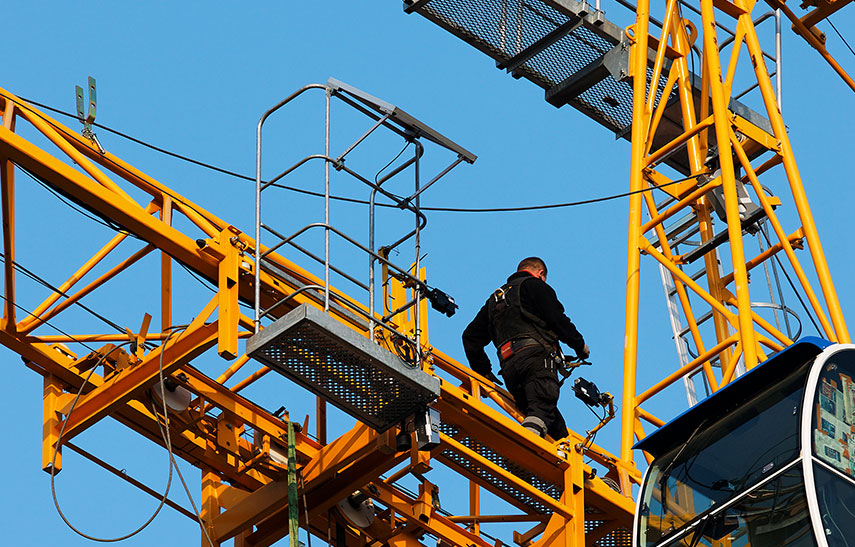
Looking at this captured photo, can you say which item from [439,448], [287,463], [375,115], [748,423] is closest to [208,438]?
[287,463]

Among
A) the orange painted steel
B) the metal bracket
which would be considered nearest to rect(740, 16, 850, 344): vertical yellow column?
the orange painted steel

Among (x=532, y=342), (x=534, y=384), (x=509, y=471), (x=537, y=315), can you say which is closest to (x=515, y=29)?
(x=537, y=315)

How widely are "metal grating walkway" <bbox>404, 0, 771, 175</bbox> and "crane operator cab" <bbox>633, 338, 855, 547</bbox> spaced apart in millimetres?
6503

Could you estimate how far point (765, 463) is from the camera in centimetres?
1520

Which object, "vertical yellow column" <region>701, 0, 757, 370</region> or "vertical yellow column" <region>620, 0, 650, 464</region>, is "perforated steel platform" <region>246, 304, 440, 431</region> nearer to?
"vertical yellow column" <region>620, 0, 650, 464</region>

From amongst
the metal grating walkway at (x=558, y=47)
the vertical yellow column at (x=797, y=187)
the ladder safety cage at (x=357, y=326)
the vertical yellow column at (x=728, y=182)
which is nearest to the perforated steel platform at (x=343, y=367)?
the ladder safety cage at (x=357, y=326)

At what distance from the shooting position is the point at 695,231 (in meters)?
21.6

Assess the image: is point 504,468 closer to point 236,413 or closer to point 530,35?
point 236,413

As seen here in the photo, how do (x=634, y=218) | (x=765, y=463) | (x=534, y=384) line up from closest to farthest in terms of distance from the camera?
1. (x=765, y=463)
2. (x=534, y=384)
3. (x=634, y=218)

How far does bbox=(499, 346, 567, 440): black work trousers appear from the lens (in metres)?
17.4

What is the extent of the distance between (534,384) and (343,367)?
113 inches

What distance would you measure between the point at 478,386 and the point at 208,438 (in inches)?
94.5

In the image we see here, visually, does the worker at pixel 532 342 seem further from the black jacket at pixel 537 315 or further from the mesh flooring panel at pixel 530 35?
the mesh flooring panel at pixel 530 35

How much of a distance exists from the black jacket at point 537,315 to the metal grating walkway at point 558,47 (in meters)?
4.20
